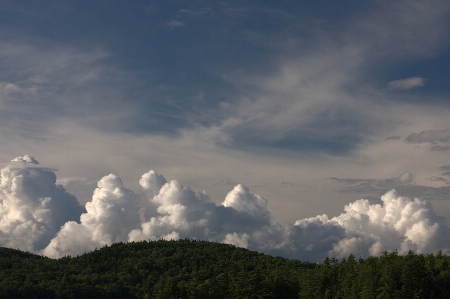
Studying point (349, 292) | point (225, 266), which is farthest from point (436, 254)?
point (225, 266)

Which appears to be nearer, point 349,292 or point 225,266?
point 349,292

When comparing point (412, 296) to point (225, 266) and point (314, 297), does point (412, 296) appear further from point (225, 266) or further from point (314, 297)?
point (225, 266)

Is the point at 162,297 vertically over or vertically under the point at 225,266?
under

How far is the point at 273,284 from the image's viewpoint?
14612 cm

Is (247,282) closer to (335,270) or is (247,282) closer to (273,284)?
(273,284)

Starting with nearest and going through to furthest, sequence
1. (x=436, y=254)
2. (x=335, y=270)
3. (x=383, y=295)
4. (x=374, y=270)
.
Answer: (x=383, y=295)
(x=374, y=270)
(x=436, y=254)
(x=335, y=270)

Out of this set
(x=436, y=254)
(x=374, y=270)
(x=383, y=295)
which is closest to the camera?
(x=383, y=295)

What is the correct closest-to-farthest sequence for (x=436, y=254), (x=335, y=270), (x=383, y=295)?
(x=383, y=295)
(x=436, y=254)
(x=335, y=270)

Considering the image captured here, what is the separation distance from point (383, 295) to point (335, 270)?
37.4 metres

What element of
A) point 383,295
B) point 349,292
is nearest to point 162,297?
point 349,292

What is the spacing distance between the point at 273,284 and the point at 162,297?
3503cm

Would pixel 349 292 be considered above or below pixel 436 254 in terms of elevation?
below

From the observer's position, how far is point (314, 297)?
461 ft

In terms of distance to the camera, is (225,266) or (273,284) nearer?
(273,284)
